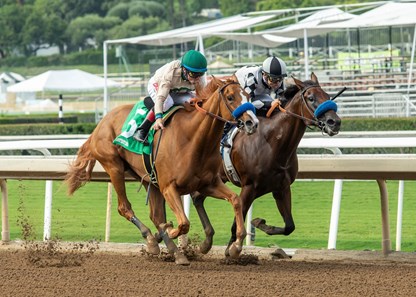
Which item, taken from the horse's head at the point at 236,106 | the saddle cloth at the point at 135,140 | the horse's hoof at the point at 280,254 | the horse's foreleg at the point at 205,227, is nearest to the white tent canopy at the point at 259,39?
the saddle cloth at the point at 135,140

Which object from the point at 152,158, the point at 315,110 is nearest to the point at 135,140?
the point at 152,158

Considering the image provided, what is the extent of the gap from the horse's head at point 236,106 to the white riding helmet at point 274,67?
66 centimetres

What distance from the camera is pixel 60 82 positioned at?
1679 inches

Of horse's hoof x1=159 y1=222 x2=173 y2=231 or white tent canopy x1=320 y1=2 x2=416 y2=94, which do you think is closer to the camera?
horse's hoof x1=159 y1=222 x2=173 y2=231

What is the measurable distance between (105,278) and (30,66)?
192ft

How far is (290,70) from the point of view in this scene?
25484 millimetres

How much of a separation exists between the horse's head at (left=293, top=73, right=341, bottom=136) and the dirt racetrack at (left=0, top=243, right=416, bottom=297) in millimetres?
864

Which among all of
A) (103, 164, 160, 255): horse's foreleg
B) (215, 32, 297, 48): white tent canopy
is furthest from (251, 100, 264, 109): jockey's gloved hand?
(215, 32, 297, 48): white tent canopy

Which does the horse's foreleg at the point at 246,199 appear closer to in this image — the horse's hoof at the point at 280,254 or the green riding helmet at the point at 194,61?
the horse's hoof at the point at 280,254

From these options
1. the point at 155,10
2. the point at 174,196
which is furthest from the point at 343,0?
the point at 174,196

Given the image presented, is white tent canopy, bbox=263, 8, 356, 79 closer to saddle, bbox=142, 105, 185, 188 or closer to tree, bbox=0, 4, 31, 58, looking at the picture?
saddle, bbox=142, 105, 185, 188

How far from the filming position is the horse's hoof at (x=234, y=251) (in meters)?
6.70

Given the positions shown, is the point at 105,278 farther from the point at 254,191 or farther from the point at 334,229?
the point at 334,229

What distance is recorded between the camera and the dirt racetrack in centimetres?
573
